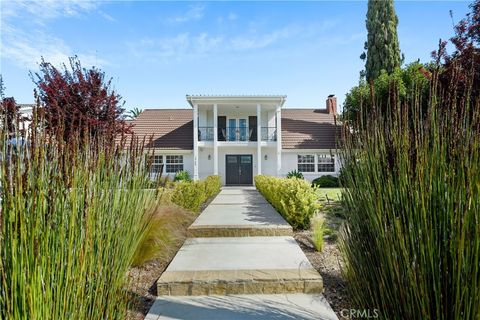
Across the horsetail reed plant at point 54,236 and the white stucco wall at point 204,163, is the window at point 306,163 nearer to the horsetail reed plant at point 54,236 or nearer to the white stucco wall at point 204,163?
the white stucco wall at point 204,163

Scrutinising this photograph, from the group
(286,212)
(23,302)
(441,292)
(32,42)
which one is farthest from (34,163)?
(32,42)

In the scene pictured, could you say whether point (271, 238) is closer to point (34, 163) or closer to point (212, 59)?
point (34, 163)

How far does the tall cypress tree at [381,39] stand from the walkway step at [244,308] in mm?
23952

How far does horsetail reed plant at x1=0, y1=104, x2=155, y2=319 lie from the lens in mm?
1327

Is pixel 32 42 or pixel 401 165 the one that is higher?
pixel 32 42

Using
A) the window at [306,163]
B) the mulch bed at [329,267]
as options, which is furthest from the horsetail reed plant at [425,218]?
the window at [306,163]

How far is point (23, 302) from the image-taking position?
4.25 feet

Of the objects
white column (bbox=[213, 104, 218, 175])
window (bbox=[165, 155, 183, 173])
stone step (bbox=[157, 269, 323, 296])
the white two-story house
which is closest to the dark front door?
the white two-story house

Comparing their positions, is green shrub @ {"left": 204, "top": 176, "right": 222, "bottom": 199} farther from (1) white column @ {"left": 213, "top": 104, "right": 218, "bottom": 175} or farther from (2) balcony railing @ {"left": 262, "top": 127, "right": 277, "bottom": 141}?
(2) balcony railing @ {"left": 262, "top": 127, "right": 277, "bottom": 141}

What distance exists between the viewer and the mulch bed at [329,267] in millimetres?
3387

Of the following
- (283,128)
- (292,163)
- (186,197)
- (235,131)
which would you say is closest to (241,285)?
(186,197)

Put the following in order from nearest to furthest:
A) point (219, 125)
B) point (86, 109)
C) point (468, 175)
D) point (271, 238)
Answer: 1. point (468, 175)
2. point (271, 238)
3. point (86, 109)
4. point (219, 125)

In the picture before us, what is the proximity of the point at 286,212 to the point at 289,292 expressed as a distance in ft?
10.4

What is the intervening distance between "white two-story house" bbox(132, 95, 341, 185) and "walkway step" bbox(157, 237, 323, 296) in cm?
1574
